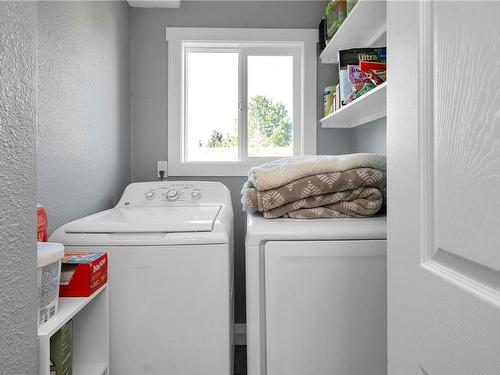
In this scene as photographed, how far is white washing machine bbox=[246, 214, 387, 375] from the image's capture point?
39.3 inches

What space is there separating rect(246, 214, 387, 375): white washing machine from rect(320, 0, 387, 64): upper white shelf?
0.90 meters

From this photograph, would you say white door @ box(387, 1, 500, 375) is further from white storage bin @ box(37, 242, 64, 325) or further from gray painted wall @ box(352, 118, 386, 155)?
gray painted wall @ box(352, 118, 386, 155)

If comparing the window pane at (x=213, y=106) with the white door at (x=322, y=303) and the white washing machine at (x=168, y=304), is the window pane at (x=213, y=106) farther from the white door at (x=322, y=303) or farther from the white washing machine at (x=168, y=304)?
the white door at (x=322, y=303)

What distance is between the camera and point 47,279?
0.80 metres

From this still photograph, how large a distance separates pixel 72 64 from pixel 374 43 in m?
1.36

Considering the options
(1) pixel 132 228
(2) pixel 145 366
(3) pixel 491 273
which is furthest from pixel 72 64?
(3) pixel 491 273

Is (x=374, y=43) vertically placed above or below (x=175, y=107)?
above

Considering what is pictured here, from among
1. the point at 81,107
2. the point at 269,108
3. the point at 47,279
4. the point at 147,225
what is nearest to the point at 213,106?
the point at 269,108

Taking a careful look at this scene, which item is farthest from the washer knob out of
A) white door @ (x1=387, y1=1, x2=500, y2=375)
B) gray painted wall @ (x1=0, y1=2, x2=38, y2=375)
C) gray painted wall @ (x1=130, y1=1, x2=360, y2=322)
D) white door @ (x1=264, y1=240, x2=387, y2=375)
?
white door @ (x1=387, y1=1, x2=500, y2=375)

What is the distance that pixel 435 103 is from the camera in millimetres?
496

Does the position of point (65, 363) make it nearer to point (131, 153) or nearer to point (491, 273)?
point (491, 273)

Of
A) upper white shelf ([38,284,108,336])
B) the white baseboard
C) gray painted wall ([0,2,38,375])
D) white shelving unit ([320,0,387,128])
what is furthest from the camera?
the white baseboard

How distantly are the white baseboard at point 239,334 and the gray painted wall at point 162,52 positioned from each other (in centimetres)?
6

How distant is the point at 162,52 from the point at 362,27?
1228mm
